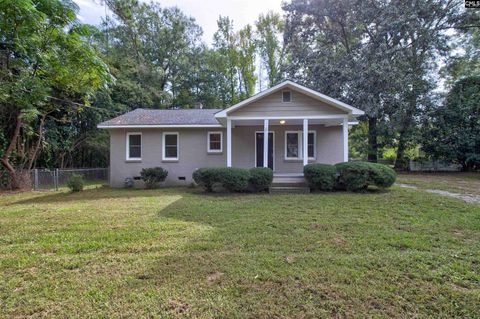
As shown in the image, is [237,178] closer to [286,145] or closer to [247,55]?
[286,145]

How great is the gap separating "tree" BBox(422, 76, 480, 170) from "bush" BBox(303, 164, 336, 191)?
1275cm

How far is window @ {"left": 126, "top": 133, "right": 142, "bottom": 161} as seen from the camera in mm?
13359

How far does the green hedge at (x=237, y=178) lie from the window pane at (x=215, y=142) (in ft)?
10.6

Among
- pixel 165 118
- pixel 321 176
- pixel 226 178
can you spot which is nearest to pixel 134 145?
pixel 165 118

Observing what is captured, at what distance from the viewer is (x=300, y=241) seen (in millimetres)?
4547

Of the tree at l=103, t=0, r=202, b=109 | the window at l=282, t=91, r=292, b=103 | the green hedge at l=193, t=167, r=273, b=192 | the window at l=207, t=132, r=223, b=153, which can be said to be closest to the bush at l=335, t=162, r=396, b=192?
the green hedge at l=193, t=167, r=273, b=192

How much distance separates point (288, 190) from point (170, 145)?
6571 millimetres

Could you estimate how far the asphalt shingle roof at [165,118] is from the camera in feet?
42.7

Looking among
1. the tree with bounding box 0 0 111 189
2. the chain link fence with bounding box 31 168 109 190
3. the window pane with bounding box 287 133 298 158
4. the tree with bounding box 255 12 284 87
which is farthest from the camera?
the tree with bounding box 255 12 284 87

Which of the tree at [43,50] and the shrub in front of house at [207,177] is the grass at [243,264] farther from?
the shrub in front of house at [207,177]

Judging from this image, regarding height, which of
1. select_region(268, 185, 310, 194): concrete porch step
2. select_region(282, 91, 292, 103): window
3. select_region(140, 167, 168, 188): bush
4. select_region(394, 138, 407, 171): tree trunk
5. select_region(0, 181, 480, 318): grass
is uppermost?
select_region(282, 91, 292, 103): window

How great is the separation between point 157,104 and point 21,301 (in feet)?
81.7

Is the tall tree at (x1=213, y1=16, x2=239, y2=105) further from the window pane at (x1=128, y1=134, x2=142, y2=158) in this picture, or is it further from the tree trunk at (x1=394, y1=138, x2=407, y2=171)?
the window pane at (x1=128, y1=134, x2=142, y2=158)

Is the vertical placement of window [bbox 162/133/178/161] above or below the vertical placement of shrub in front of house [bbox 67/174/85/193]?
above
